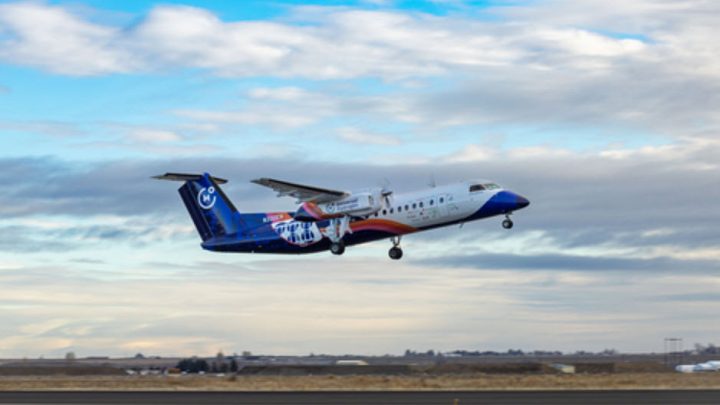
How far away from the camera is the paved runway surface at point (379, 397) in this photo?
44125 mm

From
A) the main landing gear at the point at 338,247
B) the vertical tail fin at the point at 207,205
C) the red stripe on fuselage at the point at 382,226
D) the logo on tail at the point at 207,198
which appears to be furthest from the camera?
the logo on tail at the point at 207,198

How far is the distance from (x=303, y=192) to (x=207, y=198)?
48.2 feet

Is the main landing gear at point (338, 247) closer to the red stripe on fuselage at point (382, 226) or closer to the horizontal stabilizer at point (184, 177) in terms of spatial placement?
the red stripe on fuselage at point (382, 226)

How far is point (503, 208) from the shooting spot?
63.7 m

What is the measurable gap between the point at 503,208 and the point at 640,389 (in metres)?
14.9

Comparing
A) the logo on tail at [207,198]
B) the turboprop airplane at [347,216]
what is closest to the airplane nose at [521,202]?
the turboprop airplane at [347,216]

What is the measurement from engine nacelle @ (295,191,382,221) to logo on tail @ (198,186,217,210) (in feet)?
39.3

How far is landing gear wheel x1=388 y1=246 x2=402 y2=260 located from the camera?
230 feet

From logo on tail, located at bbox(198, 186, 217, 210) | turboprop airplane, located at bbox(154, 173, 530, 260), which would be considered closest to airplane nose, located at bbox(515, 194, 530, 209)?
turboprop airplane, located at bbox(154, 173, 530, 260)

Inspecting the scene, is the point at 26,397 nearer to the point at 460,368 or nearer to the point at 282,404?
the point at 282,404

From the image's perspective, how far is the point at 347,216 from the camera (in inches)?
2751

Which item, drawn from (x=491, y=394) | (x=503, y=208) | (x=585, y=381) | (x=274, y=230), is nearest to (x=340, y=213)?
(x=274, y=230)

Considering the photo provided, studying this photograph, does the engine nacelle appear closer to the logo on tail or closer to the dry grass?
the dry grass

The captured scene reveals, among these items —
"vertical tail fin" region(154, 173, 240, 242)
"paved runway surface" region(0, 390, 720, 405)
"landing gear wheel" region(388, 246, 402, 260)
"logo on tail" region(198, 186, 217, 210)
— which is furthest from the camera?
"logo on tail" region(198, 186, 217, 210)
